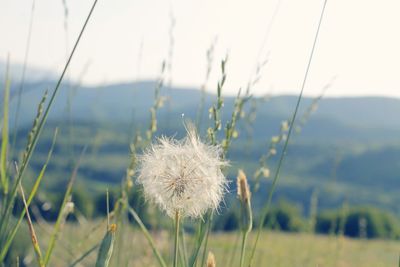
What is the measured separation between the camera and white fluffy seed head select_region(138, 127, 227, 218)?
5.16 feet

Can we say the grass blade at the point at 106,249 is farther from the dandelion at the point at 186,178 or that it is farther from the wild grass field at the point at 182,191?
the dandelion at the point at 186,178

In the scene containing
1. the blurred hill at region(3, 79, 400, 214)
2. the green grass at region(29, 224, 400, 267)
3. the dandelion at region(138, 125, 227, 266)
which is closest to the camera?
the dandelion at region(138, 125, 227, 266)

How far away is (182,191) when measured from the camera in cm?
159

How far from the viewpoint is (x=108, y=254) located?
138 centimetres

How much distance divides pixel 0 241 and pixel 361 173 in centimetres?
9675

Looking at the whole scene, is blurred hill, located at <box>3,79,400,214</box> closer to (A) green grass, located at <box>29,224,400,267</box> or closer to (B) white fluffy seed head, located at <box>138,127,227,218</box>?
(A) green grass, located at <box>29,224,400,267</box>

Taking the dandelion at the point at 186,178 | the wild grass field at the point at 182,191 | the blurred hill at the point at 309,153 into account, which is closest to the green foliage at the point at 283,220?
the wild grass field at the point at 182,191

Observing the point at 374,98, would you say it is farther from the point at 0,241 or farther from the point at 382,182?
the point at 0,241

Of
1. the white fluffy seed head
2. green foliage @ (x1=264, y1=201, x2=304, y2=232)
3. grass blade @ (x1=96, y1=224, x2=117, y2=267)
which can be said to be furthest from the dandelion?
green foliage @ (x1=264, y1=201, x2=304, y2=232)

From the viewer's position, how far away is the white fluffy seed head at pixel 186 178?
1571mm

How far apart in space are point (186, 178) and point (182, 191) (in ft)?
0.14

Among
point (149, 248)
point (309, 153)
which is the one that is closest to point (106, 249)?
point (149, 248)

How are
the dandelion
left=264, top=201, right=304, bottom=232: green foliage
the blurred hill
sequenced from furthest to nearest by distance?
1. the blurred hill
2. left=264, top=201, right=304, bottom=232: green foliage
3. the dandelion

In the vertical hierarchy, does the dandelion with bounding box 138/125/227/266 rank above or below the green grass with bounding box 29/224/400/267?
above
